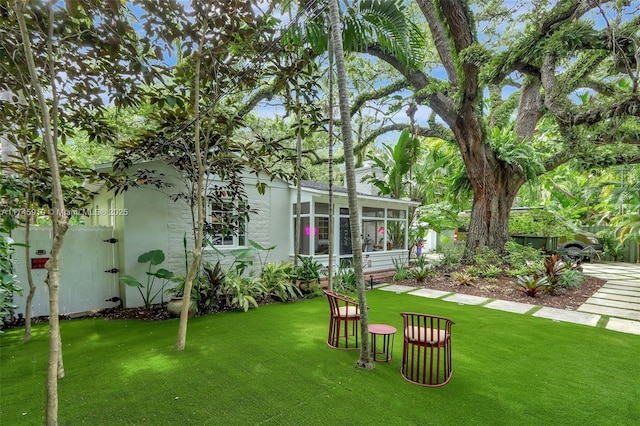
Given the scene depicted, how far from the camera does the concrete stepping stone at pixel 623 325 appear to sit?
487cm

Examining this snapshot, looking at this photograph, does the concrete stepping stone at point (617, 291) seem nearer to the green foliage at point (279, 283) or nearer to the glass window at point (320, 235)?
the glass window at point (320, 235)

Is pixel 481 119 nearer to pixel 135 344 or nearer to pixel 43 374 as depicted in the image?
pixel 135 344

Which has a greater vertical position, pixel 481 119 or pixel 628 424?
pixel 481 119

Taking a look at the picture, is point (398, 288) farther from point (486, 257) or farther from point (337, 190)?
point (337, 190)

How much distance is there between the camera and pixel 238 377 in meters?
3.26

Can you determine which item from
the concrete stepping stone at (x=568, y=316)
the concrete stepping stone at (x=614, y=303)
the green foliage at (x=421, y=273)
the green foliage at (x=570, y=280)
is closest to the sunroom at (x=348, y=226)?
the green foliage at (x=421, y=273)

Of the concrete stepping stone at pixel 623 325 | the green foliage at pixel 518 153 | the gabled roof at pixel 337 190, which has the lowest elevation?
the concrete stepping stone at pixel 623 325

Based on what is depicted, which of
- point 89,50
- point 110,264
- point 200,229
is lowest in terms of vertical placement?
point 110,264

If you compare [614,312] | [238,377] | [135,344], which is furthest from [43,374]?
[614,312]

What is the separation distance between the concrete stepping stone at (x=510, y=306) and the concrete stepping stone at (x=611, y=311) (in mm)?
966

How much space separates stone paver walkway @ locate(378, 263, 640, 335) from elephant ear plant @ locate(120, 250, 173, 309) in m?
5.38

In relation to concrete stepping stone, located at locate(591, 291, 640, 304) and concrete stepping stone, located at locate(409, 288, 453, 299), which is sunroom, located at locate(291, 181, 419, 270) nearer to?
concrete stepping stone, located at locate(409, 288, 453, 299)

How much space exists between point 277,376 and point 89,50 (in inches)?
168

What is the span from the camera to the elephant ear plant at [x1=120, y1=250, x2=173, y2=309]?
5801 mm
